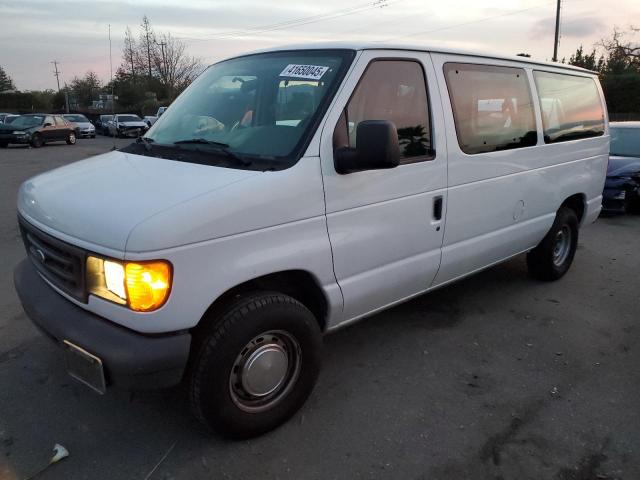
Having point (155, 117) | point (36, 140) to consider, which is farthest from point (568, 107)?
point (155, 117)

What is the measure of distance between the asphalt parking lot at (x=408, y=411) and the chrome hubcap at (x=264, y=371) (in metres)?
0.22

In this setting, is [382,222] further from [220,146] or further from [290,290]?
[220,146]

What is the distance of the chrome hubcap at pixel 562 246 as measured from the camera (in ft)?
17.1

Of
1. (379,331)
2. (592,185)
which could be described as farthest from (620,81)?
(379,331)

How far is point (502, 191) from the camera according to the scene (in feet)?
13.0

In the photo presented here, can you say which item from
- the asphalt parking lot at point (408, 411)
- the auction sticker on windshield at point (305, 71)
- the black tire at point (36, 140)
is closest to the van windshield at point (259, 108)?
the auction sticker on windshield at point (305, 71)

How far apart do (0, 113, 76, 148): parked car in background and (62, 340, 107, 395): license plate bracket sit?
24.1 metres

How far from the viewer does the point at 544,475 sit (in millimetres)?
2555

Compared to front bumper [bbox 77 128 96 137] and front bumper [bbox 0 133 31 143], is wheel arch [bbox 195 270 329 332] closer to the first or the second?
front bumper [bbox 0 133 31 143]

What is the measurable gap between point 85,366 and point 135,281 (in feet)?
1.64

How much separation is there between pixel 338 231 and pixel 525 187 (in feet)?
7.04

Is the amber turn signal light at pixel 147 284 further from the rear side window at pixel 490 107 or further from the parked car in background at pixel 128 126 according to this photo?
the parked car in background at pixel 128 126

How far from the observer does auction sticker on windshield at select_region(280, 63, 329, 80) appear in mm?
2973

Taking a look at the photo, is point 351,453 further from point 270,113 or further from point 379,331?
point 270,113
